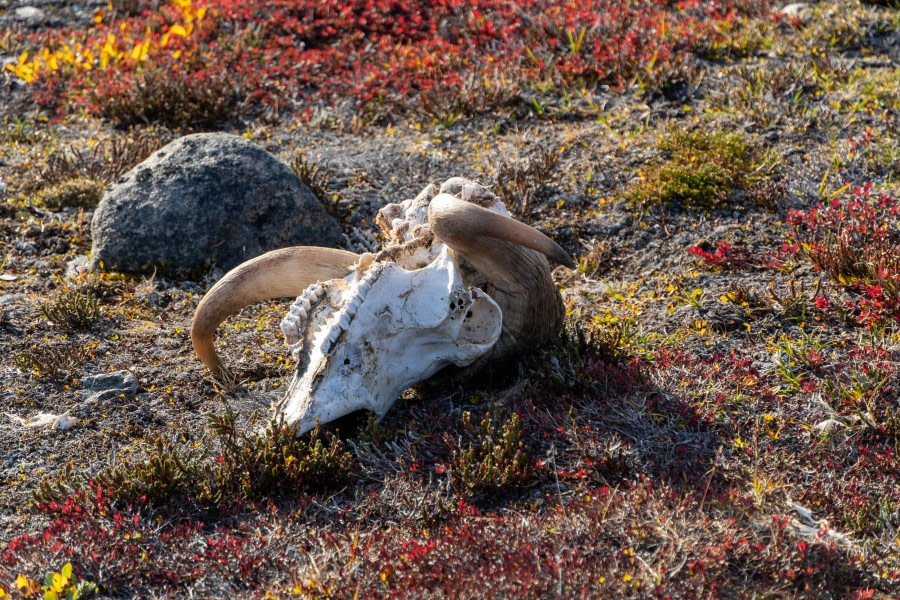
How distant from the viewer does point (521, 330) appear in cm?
567

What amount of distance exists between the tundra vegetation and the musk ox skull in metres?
0.27

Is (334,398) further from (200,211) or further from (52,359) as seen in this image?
(200,211)

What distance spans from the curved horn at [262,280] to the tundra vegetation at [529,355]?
59 cm

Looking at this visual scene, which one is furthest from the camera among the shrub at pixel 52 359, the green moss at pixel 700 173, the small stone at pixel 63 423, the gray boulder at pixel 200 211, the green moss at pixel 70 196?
the green moss at pixel 70 196

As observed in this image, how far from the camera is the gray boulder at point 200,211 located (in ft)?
25.0

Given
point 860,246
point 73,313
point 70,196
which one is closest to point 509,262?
point 860,246

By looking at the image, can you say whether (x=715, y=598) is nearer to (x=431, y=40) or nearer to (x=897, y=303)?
(x=897, y=303)

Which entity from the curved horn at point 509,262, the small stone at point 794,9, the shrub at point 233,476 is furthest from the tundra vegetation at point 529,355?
the curved horn at point 509,262

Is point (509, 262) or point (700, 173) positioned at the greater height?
point (509, 262)

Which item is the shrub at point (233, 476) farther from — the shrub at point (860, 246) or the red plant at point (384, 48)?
the red plant at point (384, 48)

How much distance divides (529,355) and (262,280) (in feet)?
5.83

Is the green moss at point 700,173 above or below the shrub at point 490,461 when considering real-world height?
above

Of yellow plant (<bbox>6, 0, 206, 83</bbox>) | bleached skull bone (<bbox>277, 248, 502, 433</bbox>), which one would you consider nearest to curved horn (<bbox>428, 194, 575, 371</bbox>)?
bleached skull bone (<bbox>277, 248, 502, 433</bbox>)

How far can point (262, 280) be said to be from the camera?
18.4 ft
